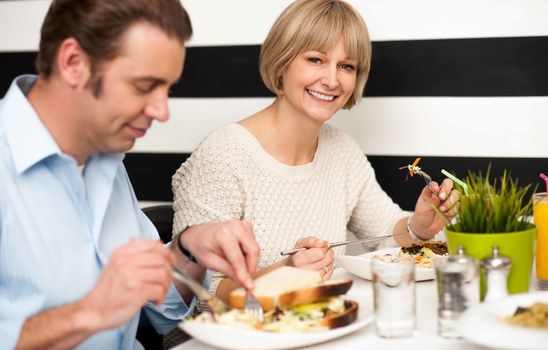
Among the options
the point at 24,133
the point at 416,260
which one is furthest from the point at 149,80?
the point at 416,260

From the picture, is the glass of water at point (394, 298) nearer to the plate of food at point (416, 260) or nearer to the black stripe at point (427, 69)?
the plate of food at point (416, 260)

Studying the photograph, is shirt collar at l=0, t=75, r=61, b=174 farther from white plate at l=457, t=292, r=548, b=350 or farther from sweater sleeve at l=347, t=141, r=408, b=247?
sweater sleeve at l=347, t=141, r=408, b=247

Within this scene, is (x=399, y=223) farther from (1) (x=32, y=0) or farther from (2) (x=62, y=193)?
(1) (x=32, y=0)

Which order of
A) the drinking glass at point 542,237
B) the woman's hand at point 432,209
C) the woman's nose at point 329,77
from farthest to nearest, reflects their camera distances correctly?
the woman's nose at point 329,77, the woman's hand at point 432,209, the drinking glass at point 542,237

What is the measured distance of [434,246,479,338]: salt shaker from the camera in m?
1.24

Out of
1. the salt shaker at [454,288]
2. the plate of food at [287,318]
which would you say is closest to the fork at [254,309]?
the plate of food at [287,318]

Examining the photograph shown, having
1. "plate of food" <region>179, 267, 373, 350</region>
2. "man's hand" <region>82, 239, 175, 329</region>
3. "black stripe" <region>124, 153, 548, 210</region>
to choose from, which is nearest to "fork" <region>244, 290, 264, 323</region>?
"plate of food" <region>179, 267, 373, 350</region>

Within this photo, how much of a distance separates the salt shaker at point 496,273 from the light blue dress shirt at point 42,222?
2.09 feet

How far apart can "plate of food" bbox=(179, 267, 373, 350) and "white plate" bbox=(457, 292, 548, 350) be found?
17 centimetres

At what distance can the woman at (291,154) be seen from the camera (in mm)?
2107

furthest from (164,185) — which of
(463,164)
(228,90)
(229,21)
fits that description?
(463,164)

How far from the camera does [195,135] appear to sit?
280 cm

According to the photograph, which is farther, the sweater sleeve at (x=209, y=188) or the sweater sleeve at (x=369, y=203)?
the sweater sleeve at (x=369, y=203)

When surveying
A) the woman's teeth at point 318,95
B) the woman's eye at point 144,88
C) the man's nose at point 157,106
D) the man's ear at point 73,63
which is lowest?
the woman's teeth at point 318,95
